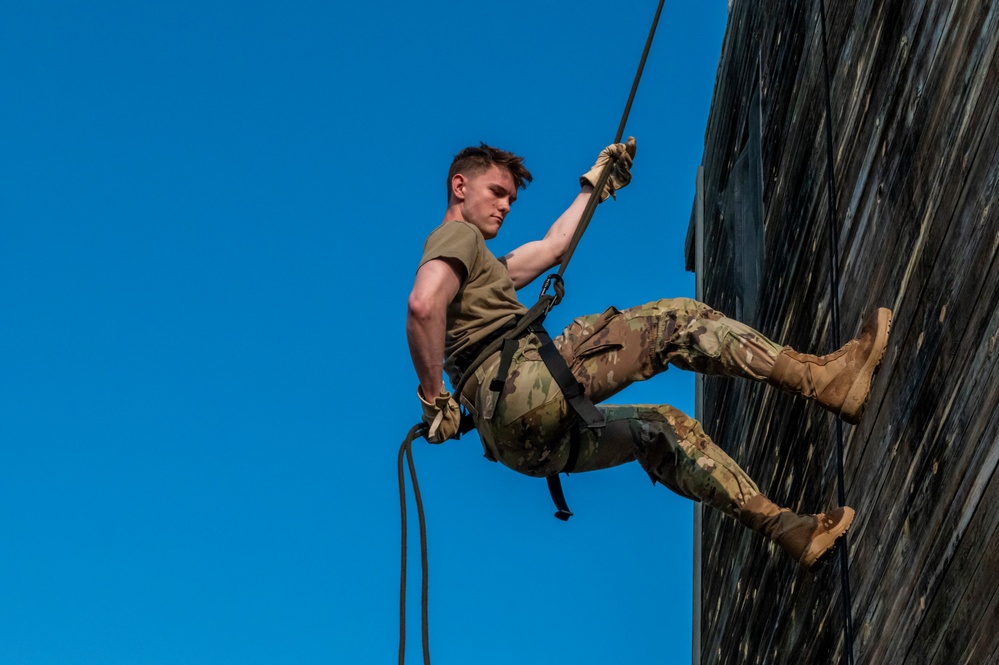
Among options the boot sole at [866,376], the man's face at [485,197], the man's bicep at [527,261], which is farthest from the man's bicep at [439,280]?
the boot sole at [866,376]

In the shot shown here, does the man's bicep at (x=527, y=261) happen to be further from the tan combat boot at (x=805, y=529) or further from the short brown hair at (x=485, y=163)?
the tan combat boot at (x=805, y=529)

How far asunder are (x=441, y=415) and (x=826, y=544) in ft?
4.81

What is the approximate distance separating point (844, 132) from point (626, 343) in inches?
58.6

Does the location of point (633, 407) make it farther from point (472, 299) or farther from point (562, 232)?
point (562, 232)

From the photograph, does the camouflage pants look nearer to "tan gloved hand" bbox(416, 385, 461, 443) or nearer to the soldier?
the soldier

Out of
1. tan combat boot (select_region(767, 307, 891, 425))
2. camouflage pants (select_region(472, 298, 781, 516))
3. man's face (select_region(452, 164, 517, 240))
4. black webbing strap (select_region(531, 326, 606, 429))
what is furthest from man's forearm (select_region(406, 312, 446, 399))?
tan combat boot (select_region(767, 307, 891, 425))

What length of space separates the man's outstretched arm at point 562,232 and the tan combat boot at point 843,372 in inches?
64.9

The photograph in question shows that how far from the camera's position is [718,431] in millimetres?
8891

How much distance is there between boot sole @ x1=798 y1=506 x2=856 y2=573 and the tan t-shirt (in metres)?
1.47

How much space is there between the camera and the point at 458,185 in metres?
5.55

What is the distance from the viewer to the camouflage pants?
4.79 meters

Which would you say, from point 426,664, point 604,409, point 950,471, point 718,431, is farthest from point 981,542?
point 718,431

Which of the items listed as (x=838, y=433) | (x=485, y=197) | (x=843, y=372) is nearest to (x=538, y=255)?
(x=485, y=197)

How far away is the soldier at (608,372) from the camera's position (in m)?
4.59
